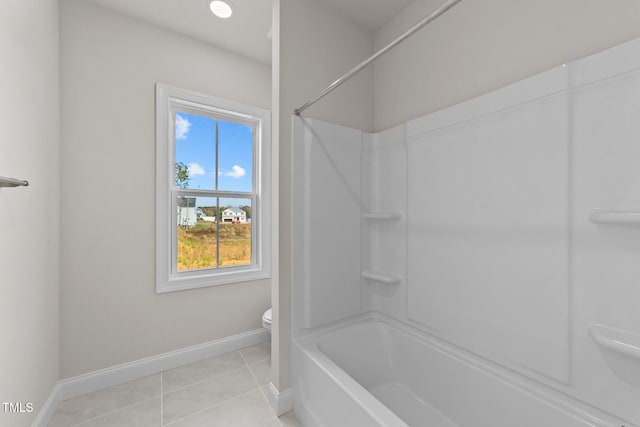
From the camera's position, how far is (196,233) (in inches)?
87.9

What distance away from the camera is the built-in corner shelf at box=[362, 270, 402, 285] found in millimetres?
1741

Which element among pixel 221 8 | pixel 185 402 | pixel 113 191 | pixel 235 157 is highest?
pixel 221 8

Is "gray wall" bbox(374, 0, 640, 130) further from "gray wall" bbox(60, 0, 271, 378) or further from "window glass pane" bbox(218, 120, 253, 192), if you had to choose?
"gray wall" bbox(60, 0, 271, 378)

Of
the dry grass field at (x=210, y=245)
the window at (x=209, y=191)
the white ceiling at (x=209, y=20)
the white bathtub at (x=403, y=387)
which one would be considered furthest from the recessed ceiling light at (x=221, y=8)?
the white bathtub at (x=403, y=387)

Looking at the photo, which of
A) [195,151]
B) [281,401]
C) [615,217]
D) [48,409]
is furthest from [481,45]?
[48,409]

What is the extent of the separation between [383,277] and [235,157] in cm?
168

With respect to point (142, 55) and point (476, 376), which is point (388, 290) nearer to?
point (476, 376)

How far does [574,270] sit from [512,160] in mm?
528

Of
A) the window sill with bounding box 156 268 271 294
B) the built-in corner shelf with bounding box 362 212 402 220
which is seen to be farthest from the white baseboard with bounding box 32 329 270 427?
the built-in corner shelf with bounding box 362 212 402 220

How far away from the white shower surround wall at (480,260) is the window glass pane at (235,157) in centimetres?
102

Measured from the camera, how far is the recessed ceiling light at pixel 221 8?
173 centimetres

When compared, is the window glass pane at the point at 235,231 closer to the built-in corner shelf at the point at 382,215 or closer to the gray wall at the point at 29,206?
the gray wall at the point at 29,206

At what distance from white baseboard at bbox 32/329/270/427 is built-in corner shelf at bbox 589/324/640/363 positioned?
7.25ft

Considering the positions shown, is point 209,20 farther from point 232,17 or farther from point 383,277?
point 383,277
